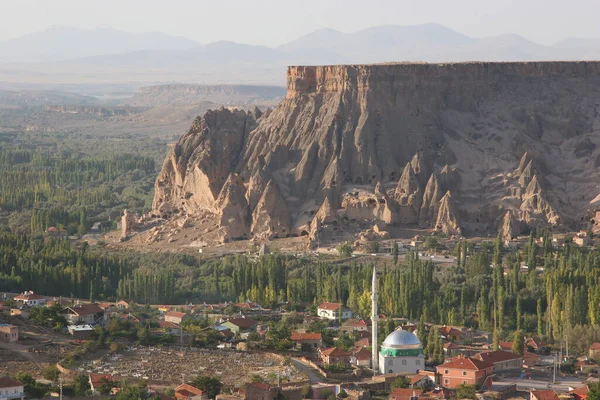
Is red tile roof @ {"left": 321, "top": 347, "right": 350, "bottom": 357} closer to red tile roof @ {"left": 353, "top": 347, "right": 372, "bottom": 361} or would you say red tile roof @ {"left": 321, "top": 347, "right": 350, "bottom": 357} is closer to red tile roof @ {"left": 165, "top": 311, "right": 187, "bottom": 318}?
red tile roof @ {"left": 353, "top": 347, "right": 372, "bottom": 361}

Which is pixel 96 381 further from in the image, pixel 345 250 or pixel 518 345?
pixel 345 250

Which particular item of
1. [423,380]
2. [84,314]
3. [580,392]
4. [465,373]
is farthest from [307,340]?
[580,392]

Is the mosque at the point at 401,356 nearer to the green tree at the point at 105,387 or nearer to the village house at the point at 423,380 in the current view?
the village house at the point at 423,380

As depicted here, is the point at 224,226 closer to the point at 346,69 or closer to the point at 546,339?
the point at 346,69

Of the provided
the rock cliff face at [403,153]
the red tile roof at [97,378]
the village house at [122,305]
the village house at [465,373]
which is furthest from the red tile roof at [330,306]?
the red tile roof at [97,378]

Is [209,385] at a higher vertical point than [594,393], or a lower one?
lower

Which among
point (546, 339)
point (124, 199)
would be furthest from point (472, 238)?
point (124, 199)
